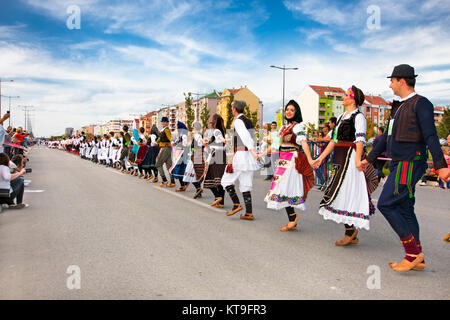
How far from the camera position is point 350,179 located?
495 centimetres

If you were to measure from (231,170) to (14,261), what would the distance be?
12.3ft

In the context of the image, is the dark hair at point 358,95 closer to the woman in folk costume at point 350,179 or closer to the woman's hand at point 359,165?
the woman in folk costume at point 350,179

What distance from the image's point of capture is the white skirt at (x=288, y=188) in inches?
227

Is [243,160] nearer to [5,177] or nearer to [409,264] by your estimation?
[409,264]

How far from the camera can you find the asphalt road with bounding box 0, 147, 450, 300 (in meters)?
3.47

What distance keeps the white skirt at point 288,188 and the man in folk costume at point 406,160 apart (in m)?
1.77

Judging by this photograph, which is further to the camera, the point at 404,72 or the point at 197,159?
the point at 197,159

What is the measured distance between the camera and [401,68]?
4129 millimetres

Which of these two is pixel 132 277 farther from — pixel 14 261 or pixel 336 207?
pixel 336 207

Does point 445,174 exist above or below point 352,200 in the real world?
above

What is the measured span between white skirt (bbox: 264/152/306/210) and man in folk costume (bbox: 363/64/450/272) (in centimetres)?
177

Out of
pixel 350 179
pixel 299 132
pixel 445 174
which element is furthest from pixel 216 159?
pixel 445 174

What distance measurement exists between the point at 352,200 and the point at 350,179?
27 centimetres
